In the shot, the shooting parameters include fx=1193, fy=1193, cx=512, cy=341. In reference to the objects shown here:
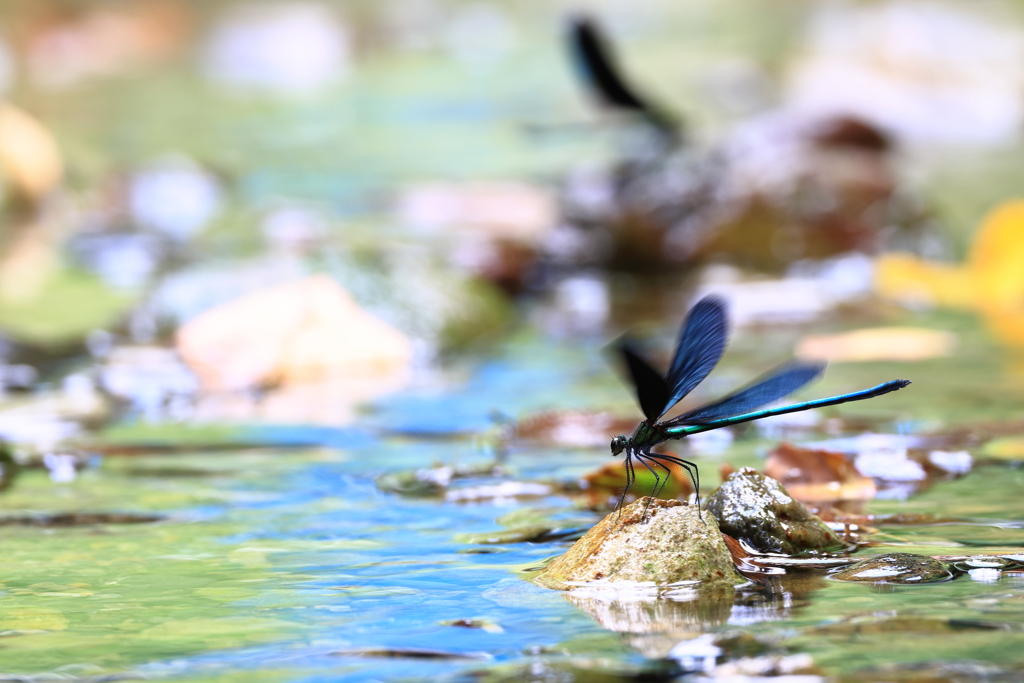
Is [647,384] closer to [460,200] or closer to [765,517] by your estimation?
[765,517]

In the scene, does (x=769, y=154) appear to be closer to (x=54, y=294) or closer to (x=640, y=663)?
(x=54, y=294)

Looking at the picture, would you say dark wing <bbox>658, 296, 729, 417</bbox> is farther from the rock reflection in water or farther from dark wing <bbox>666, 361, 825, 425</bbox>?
the rock reflection in water

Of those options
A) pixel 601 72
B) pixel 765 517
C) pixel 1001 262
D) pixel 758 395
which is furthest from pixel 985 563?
pixel 601 72

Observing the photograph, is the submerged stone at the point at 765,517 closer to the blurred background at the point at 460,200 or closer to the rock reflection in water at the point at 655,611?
the rock reflection in water at the point at 655,611

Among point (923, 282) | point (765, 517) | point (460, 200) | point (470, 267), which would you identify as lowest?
point (765, 517)

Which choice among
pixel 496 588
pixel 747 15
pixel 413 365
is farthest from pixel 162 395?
pixel 747 15
